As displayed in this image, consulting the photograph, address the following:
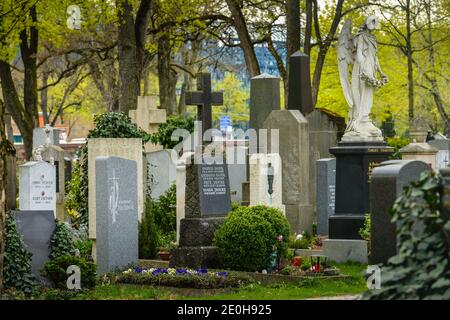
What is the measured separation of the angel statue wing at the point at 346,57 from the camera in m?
20.2

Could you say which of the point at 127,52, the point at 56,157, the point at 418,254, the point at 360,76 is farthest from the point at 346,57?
the point at 418,254

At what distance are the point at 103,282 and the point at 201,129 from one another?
16.0ft

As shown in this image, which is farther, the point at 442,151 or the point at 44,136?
the point at 442,151

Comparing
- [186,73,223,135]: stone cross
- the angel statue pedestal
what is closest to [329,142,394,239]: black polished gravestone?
the angel statue pedestal

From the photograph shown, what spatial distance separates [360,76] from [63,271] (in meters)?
7.69

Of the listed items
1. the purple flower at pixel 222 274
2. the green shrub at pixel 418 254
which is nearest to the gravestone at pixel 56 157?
the purple flower at pixel 222 274

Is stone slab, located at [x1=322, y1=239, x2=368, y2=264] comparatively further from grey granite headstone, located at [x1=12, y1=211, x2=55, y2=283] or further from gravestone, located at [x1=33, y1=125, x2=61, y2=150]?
gravestone, located at [x1=33, y1=125, x2=61, y2=150]

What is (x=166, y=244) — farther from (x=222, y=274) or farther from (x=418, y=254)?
(x=418, y=254)

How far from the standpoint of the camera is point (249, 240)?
16.3m

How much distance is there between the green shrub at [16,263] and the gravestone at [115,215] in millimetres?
2137

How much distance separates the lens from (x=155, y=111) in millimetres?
28688

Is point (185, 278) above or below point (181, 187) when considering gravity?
below

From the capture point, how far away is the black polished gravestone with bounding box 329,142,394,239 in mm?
19384

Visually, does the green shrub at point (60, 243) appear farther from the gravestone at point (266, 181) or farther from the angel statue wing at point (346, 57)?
the angel statue wing at point (346, 57)
